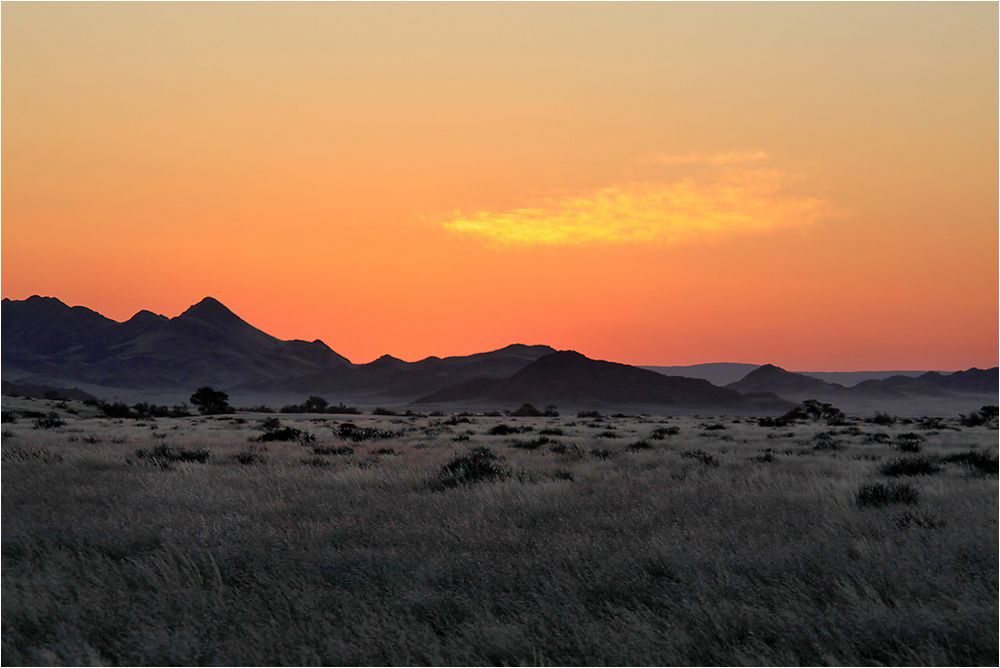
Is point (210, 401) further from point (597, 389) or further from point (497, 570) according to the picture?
point (597, 389)

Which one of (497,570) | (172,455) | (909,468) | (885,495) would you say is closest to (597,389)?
(172,455)

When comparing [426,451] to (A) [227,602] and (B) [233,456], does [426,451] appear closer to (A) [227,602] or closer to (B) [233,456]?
(B) [233,456]

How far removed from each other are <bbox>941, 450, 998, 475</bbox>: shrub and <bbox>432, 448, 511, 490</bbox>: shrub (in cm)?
967

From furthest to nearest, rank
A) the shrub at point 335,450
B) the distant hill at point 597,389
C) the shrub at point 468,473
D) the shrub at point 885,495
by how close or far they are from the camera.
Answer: the distant hill at point 597,389 < the shrub at point 335,450 < the shrub at point 468,473 < the shrub at point 885,495

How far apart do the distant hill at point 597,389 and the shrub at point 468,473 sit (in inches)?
5298

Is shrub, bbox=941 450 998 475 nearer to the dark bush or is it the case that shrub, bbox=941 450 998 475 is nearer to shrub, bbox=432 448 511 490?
shrub, bbox=432 448 511 490

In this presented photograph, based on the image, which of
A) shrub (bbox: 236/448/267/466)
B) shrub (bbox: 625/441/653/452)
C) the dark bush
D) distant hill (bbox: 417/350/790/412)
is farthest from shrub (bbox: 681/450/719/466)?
distant hill (bbox: 417/350/790/412)

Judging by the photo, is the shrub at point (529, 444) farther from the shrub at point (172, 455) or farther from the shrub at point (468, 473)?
the shrub at point (172, 455)

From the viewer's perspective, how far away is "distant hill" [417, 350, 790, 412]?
150500 millimetres

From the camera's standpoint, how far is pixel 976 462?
17.0 m

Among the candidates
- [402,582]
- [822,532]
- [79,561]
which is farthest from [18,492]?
[822,532]

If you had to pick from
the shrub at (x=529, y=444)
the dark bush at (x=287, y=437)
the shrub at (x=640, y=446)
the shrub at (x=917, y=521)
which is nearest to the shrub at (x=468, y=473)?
the shrub at (x=917, y=521)

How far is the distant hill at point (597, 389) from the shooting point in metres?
150

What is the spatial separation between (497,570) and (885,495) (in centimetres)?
665
